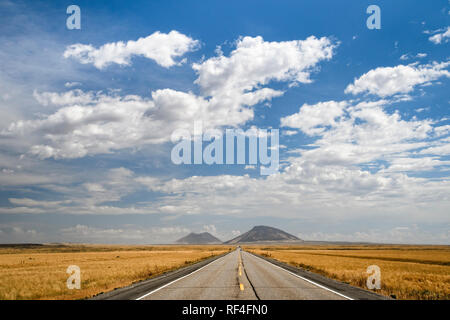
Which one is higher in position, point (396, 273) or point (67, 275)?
point (67, 275)

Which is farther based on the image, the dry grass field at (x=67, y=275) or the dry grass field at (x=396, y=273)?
the dry grass field at (x=67, y=275)

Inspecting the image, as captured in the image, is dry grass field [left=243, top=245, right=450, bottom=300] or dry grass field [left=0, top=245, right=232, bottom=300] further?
dry grass field [left=0, top=245, right=232, bottom=300]

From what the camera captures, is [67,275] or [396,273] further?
[396,273]

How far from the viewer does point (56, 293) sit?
1490 cm
